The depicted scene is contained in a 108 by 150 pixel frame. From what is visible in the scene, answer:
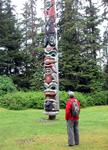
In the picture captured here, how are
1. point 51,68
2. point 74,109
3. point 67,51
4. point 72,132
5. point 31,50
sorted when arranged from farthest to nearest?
point 31,50 < point 67,51 < point 51,68 < point 72,132 < point 74,109

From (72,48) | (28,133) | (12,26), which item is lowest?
(28,133)

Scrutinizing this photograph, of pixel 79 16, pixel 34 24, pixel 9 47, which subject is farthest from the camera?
pixel 34 24

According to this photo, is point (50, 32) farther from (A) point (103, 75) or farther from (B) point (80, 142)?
(A) point (103, 75)

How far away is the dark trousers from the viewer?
40.8 ft

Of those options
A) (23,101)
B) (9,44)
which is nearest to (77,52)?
(9,44)

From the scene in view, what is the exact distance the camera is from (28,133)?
1543 centimetres

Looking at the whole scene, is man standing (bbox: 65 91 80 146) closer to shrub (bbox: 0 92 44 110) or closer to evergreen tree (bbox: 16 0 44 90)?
shrub (bbox: 0 92 44 110)

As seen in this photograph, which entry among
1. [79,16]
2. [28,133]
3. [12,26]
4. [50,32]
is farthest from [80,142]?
[12,26]

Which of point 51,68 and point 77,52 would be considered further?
point 77,52

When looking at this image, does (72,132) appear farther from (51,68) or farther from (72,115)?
(51,68)

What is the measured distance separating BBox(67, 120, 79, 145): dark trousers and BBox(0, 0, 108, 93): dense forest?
21693 mm

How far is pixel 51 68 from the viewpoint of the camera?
65.2 ft

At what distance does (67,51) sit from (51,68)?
18.1 meters

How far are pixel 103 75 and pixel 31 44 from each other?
39.5 feet
